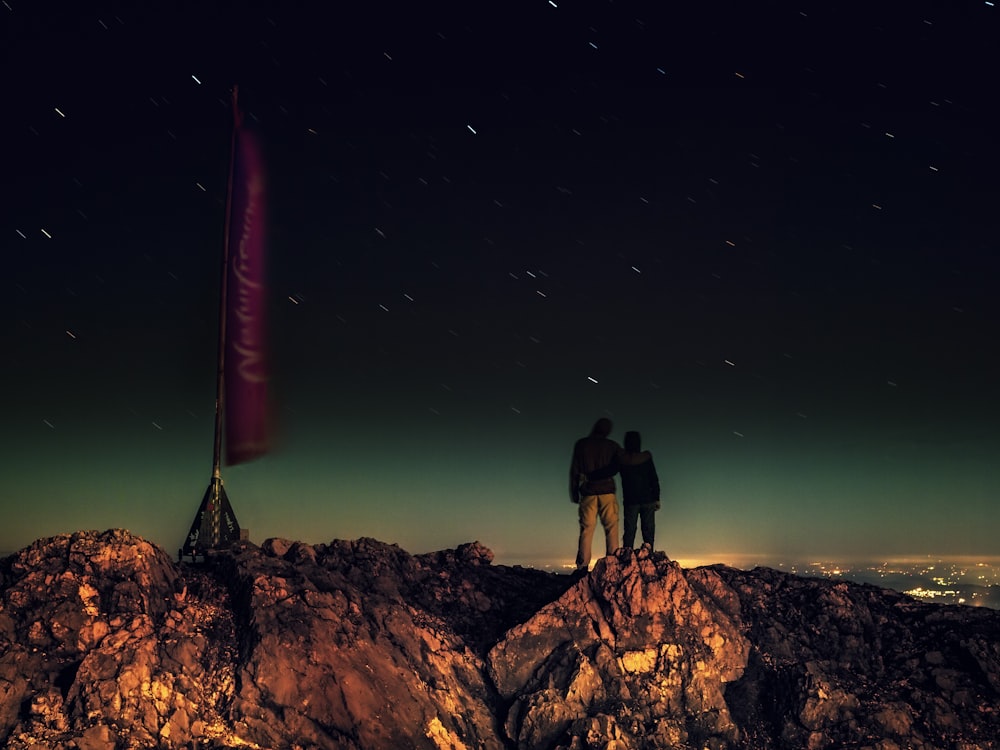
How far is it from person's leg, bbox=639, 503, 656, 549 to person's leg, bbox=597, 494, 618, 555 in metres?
0.70

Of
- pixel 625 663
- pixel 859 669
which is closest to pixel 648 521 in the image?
pixel 625 663

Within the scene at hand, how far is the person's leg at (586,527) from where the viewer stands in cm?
2481

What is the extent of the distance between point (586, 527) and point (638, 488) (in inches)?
58.4

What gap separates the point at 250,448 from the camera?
24531mm

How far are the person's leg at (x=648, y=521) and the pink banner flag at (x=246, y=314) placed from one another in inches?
345

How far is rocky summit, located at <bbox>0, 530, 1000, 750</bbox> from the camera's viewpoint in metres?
18.8

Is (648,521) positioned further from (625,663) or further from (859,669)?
(859,669)

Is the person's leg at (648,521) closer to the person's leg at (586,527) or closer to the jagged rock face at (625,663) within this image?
the person's leg at (586,527)

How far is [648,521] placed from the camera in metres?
25.2

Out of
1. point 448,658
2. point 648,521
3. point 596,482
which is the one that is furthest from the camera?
point 648,521

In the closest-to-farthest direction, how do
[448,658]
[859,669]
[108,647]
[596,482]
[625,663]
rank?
[108,647] < [625,663] < [448,658] < [859,669] < [596,482]

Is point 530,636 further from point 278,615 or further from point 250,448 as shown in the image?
point 250,448

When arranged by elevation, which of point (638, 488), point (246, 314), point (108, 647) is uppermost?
point (246, 314)

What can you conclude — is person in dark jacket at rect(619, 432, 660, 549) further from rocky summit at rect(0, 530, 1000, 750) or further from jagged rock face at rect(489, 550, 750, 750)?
jagged rock face at rect(489, 550, 750, 750)
